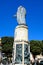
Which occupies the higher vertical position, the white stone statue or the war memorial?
the white stone statue

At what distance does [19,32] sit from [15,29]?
573mm

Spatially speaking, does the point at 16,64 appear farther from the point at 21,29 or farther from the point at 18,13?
the point at 18,13

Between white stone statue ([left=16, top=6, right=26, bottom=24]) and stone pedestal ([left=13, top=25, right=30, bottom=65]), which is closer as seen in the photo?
stone pedestal ([left=13, top=25, right=30, bottom=65])

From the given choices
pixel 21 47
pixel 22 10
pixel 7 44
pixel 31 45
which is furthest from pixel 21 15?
pixel 31 45

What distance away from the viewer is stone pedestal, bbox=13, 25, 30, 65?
49.1 ft

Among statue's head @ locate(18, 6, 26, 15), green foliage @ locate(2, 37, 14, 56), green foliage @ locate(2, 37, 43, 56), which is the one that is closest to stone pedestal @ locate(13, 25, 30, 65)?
statue's head @ locate(18, 6, 26, 15)

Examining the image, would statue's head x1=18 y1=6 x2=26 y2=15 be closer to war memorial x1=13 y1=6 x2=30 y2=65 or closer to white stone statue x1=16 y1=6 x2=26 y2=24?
white stone statue x1=16 y1=6 x2=26 y2=24

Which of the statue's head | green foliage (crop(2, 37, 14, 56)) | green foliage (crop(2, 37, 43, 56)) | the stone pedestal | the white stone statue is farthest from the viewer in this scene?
green foliage (crop(2, 37, 43, 56))

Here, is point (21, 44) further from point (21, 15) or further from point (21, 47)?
point (21, 15)

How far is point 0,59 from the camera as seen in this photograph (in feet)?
64.8

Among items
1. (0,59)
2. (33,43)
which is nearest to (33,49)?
(33,43)

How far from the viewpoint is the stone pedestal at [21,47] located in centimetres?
1495

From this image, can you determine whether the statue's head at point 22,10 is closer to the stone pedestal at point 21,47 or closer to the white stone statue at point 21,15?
the white stone statue at point 21,15

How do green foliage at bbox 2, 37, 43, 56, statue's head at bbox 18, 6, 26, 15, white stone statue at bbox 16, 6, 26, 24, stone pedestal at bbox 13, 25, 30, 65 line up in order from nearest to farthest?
stone pedestal at bbox 13, 25, 30, 65 < white stone statue at bbox 16, 6, 26, 24 < statue's head at bbox 18, 6, 26, 15 < green foliage at bbox 2, 37, 43, 56
